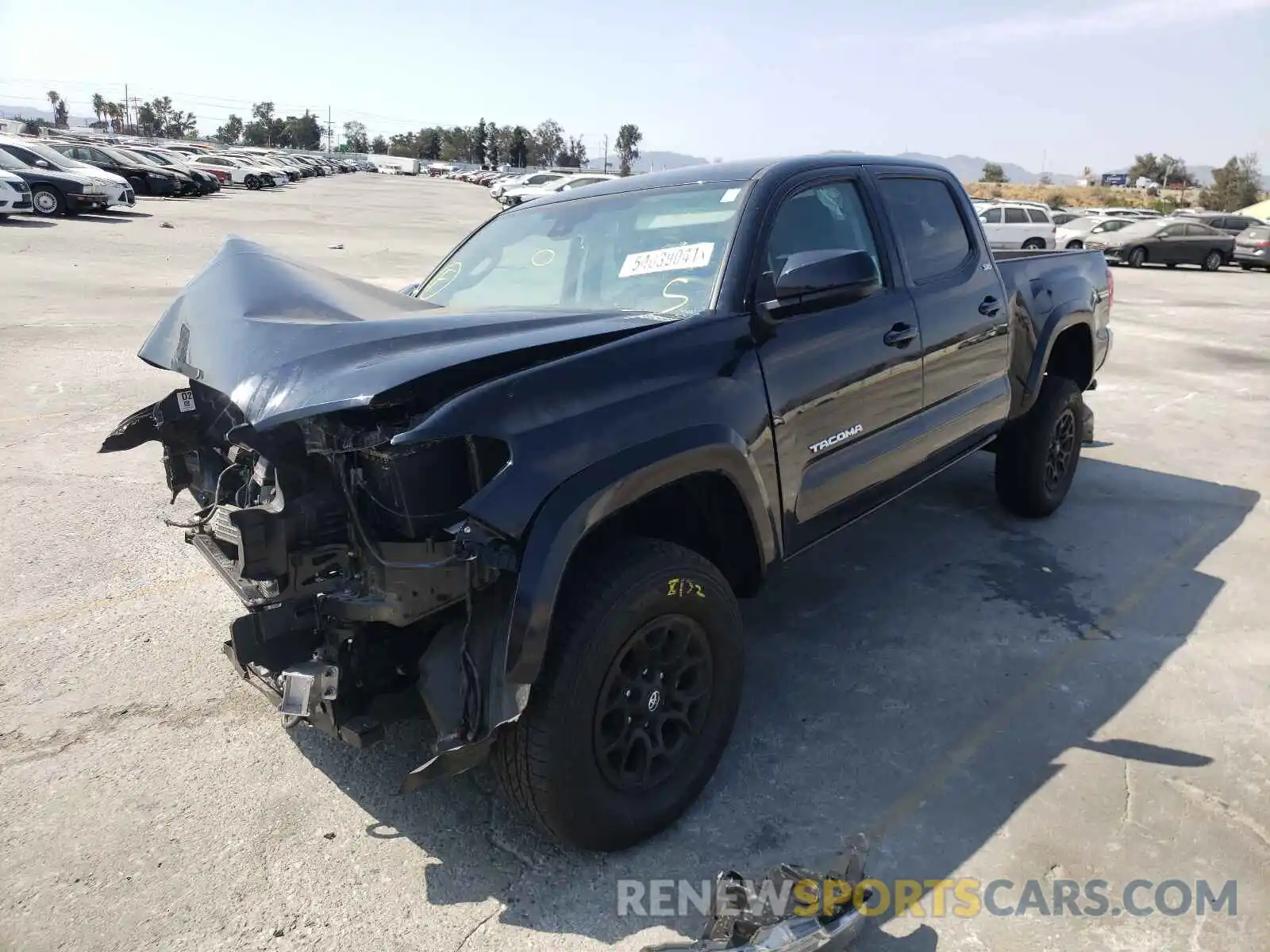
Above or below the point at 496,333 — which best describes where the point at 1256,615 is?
below

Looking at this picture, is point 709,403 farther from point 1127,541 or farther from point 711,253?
point 1127,541

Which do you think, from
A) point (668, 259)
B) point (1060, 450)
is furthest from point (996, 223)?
point (668, 259)

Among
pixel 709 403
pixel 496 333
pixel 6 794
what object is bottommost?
pixel 6 794

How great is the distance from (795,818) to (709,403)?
1334 mm

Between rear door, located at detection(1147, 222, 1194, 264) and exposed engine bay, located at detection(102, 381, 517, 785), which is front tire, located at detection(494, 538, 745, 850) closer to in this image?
exposed engine bay, located at detection(102, 381, 517, 785)

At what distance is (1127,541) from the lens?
17.2ft

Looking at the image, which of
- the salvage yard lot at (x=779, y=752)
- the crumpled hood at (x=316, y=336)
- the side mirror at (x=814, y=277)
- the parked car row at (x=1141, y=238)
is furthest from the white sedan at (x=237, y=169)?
the side mirror at (x=814, y=277)

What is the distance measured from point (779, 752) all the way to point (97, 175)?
1009 inches

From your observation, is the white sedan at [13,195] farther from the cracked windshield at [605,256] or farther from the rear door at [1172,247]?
the rear door at [1172,247]

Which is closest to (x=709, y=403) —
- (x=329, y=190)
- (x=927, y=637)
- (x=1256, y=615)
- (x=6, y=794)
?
(x=927, y=637)

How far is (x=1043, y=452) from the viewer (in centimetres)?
527

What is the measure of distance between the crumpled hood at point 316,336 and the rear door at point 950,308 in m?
1.58

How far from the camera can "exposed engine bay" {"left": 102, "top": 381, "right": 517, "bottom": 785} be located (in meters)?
2.36

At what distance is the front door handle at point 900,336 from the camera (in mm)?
3664
